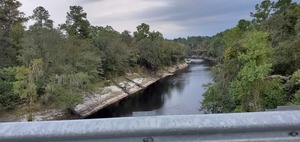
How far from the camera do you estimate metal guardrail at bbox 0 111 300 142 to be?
144 centimetres

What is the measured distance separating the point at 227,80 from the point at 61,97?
12.5 m

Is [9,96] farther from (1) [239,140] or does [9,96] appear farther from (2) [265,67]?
(1) [239,140]

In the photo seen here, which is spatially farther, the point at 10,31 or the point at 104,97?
the point at 10,31

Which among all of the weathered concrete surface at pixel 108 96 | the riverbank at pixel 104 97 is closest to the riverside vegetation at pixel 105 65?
the riverbank at pixel 104 97

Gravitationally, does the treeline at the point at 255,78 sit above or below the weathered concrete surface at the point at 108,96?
above

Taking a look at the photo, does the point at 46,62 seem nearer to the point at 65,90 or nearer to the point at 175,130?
the point at 65,90

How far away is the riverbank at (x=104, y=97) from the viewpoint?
2090 centimetres

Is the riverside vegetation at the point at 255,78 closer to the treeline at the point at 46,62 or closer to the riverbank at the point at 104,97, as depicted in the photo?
the treeline at the point at 46,62

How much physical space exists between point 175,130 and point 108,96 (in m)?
28.9

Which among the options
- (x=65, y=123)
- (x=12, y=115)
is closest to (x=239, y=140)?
(x=65, y=123)

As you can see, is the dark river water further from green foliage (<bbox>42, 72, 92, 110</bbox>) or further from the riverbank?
green foliage (<bbox>42, 72, 92, 110</bbox>)

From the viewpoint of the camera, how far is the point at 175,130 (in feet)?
4.75

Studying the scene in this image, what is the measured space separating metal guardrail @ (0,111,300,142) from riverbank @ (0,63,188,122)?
15.0m

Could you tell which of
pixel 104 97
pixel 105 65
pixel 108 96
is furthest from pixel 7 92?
pixel 105 65
